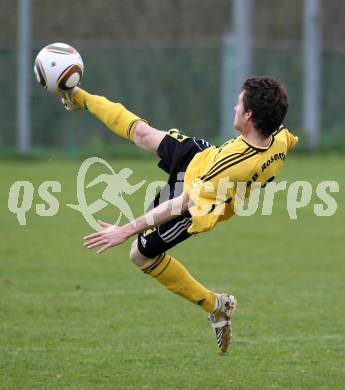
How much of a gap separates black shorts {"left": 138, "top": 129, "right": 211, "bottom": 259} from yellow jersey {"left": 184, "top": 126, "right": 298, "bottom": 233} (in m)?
0.29

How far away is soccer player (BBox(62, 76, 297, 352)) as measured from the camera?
677cm

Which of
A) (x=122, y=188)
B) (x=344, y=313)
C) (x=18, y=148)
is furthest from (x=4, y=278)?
(x=18, y=148)

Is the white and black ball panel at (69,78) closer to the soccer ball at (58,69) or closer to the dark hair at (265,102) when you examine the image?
the soccer ball at (58,69)

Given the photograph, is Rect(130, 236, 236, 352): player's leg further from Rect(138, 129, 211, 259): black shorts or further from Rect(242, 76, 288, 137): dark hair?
Rect(242, 76, 288, 137): dark hair

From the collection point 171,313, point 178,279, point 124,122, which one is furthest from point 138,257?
point 171,313

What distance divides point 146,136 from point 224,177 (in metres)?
0.72

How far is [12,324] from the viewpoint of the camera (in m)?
8.85

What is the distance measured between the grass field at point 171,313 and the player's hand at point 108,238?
104 centimetres

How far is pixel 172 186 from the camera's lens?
7.40 m

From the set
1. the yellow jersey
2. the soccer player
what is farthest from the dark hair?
the yellow jersey

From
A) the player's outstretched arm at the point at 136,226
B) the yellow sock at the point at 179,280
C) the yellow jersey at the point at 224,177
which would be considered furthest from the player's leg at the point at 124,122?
the yellow sock at the point at 179,280

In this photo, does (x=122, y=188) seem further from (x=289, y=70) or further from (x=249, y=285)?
(x=289, y=70)

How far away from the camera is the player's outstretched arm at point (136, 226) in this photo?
644 centimetres

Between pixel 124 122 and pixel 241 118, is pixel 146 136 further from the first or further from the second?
pixel 241 118
